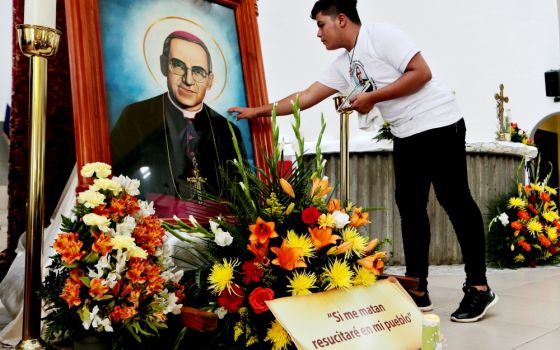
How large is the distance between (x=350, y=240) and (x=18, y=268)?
3.13 feet

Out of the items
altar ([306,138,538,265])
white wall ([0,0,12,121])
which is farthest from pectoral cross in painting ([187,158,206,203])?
white wall ([0,0,12,121])

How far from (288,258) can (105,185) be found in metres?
0.42

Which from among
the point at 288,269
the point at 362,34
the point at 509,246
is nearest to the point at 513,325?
the point at 288,269

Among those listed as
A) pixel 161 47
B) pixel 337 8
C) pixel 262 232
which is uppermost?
pixel 337 8

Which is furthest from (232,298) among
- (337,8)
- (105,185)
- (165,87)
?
(337,8)

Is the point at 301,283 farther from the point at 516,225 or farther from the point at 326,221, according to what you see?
the point at 516,225

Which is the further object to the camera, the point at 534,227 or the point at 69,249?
the point at 534,227

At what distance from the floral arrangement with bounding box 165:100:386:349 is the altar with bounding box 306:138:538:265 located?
6.50ft

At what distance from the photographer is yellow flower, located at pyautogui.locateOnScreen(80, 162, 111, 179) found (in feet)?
3.67

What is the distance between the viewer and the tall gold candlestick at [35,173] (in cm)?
105

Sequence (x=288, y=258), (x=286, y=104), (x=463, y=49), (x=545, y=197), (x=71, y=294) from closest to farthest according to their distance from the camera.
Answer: (x=71, y=294) < (x=288, y=258) < (x=286, y=104) < (x=545, y=197) < (x=463, y=49)

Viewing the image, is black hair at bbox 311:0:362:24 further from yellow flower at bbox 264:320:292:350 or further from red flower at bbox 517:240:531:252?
red flower at bbox 517:240:531:252

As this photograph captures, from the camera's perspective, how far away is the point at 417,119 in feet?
5.86

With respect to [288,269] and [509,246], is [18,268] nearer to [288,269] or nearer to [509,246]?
[288,269]
